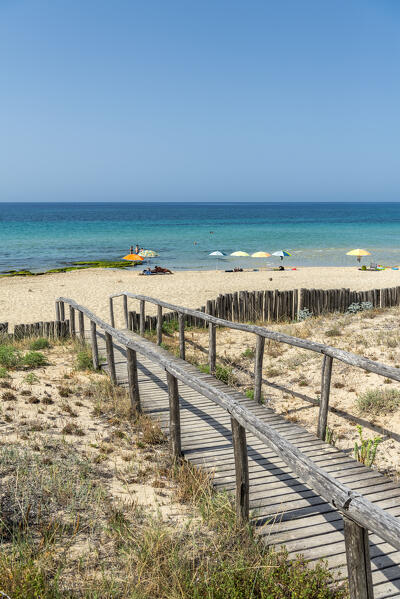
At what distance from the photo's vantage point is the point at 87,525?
155 inches

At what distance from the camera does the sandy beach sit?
67.7 ft

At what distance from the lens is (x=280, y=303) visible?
578 inches

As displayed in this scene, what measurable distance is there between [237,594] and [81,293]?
2155cm

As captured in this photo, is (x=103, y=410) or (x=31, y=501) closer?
(x=31, y=501)

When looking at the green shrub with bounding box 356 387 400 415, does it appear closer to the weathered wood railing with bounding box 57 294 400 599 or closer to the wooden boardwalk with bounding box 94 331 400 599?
the wooden boardwalk with bounding box 94 331 400 599

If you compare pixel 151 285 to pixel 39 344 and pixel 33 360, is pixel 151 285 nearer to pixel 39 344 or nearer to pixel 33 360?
pixel 39 344

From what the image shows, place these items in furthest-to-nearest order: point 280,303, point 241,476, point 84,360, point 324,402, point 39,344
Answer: point 280,303, point 39,344, point 84,360, point 324,402, point 241,476

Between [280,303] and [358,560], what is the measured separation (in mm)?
12130

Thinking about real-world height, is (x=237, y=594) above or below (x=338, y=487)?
below

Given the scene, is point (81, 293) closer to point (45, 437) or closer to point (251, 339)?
point (251, 339)

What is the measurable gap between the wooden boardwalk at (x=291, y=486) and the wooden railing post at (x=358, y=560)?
66cm

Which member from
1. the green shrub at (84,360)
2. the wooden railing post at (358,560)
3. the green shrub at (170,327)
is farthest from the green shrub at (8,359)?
the wooden railing post at (358,560)

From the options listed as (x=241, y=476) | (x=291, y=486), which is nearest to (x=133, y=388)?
(x=291, y=486)

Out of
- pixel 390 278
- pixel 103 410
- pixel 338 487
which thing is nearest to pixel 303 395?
pixel 103 410
